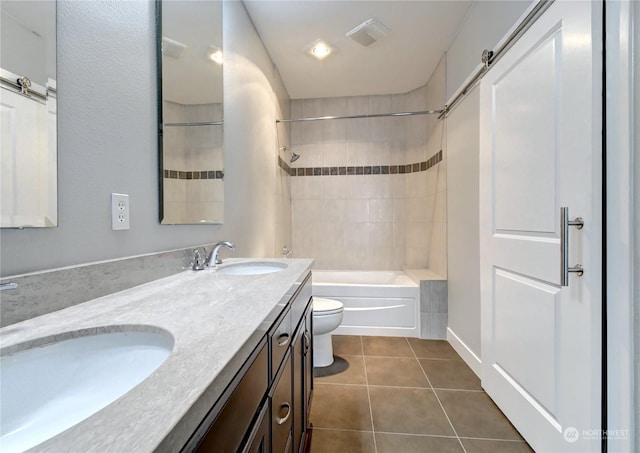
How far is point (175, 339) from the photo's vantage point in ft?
1.56

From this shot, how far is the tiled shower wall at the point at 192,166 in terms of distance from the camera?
1.13 m

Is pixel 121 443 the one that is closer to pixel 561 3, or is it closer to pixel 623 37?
pixel 623 37

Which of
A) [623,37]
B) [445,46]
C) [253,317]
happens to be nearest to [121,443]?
[253,317]

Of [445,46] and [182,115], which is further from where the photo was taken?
[445,46]

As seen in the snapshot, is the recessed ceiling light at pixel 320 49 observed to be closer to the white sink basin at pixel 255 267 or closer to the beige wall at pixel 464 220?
the beige wall at pixel 464 220

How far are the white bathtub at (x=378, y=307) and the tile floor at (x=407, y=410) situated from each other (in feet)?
1.23

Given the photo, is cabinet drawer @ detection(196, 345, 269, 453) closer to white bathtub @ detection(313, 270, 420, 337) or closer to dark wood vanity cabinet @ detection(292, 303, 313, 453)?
dark wood vanity cabinet @ detection(292, 303, 313, 453)

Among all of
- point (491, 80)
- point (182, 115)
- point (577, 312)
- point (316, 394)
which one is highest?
point (491, 80)

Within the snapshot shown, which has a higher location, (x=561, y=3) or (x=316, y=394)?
(x=561, y=3)

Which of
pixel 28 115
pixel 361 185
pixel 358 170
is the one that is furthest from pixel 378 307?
pixel 28 115

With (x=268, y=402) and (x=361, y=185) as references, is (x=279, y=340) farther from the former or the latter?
(x=361, y=185)

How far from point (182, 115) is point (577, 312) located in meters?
1.76

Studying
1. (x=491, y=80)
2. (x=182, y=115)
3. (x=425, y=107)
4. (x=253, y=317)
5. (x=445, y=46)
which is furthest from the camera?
(x=425, y=107)

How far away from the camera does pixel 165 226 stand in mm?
1104
